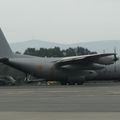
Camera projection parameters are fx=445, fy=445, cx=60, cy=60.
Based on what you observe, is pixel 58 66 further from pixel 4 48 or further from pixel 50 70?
pixel 4 48

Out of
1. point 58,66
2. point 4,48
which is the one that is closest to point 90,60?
point 58,66

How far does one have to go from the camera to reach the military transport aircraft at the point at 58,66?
2084 inches

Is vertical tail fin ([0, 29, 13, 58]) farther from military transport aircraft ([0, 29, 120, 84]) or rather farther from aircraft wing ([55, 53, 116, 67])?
aircraft wing ([55, 53, 116, 67])

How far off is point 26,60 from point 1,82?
1003 centimetres

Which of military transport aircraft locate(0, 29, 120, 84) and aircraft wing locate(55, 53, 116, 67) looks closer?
aircraft wing locate(55, 53, 116, 67)

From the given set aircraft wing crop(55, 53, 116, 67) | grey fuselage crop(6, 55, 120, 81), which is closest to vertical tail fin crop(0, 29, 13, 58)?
grey fuselage crop(6, 55, 120, 81)

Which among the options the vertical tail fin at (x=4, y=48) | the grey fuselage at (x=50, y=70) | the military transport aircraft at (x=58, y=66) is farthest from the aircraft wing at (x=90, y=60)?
the vertical tail fin at (x=4, y=48)

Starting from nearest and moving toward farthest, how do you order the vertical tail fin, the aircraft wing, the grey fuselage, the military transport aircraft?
1. the aircraft wing
2. the military transport aircraft
3. the grey fuselage
4. the vertical tail fin

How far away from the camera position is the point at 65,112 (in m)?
18.1

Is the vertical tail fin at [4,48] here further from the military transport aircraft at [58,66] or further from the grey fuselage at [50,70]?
the grey fuselage at [50,70]

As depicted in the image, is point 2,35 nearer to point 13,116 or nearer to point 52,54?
point 13,116

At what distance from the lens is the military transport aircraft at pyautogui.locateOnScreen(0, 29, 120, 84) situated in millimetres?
52938

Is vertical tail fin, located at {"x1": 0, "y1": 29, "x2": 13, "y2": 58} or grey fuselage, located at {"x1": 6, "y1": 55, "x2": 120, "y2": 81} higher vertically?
vertical tail fin, located at {"x1": 0, "y1": 29, "x2": 13, "y2": 58}

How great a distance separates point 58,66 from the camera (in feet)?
177
